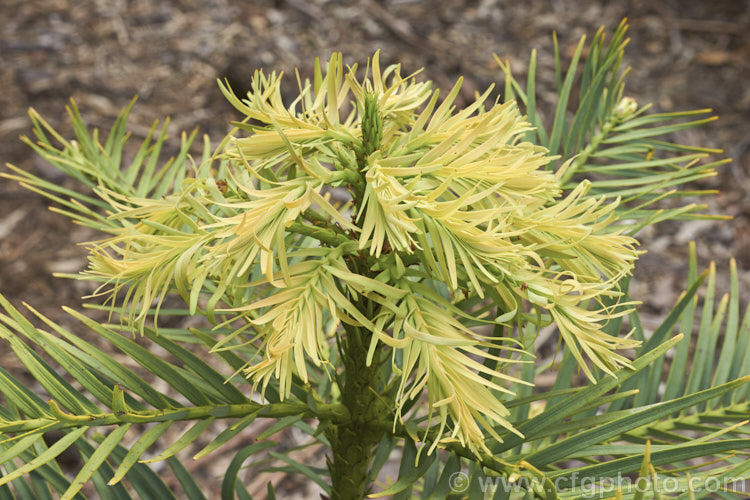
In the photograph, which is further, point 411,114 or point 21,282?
point 21,282

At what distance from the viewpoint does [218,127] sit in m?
1.81

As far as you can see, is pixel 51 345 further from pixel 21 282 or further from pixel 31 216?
pixel 31 216

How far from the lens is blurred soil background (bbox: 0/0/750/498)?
63.3 inches

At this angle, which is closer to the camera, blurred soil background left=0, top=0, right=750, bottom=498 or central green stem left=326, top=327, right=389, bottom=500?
central green stem left=326, top=327, right=389, bottom=500

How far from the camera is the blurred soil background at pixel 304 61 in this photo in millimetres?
1608

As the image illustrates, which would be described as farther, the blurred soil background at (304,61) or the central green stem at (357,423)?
the blurred soil background at (304,61)

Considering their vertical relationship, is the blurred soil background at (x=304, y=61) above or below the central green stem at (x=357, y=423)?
above

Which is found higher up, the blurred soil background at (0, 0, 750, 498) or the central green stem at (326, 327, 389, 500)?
the blurred soil background at (0, 0, 750, 498)

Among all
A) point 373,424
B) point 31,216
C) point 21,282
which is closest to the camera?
point 373,424

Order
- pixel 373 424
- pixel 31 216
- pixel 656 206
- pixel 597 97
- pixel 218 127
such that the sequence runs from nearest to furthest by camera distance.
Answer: pixel 373 424, pixel 597 97, pixel 656 206, pixel 31 216, pixel 218 127

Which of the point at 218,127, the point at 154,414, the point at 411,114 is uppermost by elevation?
the point at 218,127

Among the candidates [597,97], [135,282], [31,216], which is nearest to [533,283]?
[135,282]

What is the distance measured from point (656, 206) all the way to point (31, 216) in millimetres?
1366

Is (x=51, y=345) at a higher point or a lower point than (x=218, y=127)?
lower
